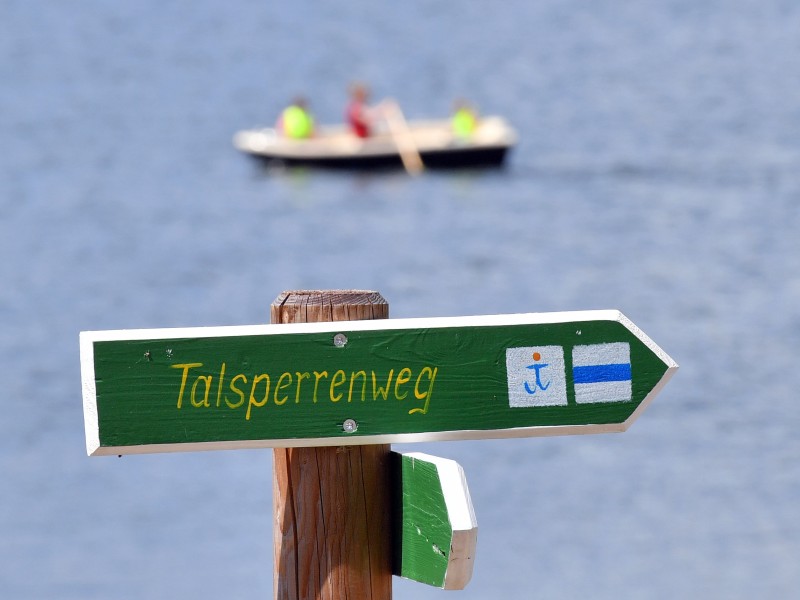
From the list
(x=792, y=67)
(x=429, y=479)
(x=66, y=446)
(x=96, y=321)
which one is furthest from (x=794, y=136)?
(x=429, y=479)

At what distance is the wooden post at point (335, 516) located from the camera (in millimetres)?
1796

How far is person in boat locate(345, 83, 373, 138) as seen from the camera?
19.1 meters

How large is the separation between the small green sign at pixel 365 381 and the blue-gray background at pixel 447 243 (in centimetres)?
338

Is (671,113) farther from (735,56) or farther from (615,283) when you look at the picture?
(615,283)

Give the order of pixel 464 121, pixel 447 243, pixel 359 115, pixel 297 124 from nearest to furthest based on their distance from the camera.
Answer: pixel 447 243, pixel 359 115, pixel 464 121, pixel 297 124

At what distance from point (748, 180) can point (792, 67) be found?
8.82 meters

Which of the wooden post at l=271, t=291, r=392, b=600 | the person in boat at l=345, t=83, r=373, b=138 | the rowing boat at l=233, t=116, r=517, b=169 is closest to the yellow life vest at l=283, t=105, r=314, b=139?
the rowing boat at l=233, t=116, r=517, b=169

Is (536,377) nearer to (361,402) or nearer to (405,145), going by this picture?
(361,402)

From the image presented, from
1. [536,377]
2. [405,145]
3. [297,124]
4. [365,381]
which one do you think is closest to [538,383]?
[536,377]

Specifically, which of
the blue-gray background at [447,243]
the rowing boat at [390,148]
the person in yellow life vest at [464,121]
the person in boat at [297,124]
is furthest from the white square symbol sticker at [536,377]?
the person in boat at [297,124]

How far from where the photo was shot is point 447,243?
1489 cm

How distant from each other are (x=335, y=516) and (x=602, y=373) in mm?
416

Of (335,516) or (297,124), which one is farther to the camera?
(297,124)

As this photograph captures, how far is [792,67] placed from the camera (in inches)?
998
